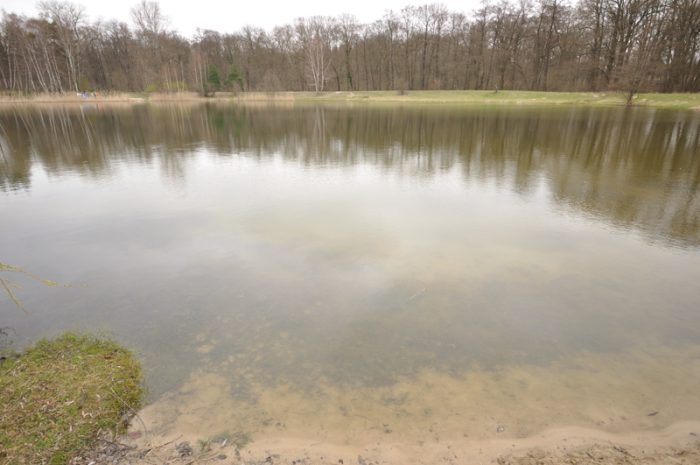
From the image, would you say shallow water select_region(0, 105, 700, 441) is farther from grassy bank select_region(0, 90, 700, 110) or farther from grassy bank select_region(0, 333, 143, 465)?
grassy bank select_region(0, 90, 700, 110)

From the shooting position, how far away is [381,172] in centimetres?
1220

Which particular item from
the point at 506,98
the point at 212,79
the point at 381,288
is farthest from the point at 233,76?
the point at 381,288

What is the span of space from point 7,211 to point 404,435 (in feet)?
33.2

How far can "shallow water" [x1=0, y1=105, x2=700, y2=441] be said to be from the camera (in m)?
3.52

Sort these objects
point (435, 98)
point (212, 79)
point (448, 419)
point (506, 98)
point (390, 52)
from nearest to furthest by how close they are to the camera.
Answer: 1. point (448, 419)
2. point (506, 98)
3. point (435, 98)
4. point (212, 79)
5. point (390, 52)

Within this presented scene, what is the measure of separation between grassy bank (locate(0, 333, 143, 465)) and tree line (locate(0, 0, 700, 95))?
1874 inches

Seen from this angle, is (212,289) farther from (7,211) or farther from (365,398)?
(7,211)

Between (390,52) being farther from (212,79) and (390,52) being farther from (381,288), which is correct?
(381,288)

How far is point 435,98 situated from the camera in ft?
A: 166

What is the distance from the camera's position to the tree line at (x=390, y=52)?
43.0 meters

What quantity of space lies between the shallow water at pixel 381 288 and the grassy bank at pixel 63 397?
274mm

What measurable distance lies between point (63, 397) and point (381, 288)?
3595mm

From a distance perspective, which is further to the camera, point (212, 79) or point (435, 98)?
point (212, 79)

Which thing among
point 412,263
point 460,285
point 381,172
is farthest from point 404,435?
point 381,172
